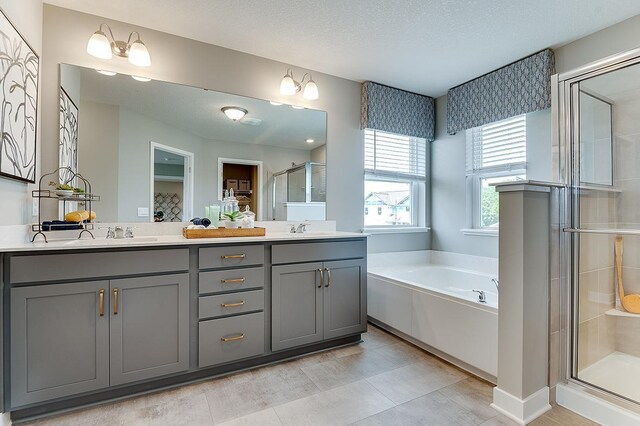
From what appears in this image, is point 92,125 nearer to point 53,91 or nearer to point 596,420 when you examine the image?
point 53,91

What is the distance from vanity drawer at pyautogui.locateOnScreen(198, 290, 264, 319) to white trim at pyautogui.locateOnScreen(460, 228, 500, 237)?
2364 mm

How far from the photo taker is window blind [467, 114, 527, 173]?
2.91 m

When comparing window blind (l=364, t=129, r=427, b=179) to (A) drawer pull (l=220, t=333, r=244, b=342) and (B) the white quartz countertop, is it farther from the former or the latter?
(A) drawer pull (l=220, t=333, r=244, b=342)

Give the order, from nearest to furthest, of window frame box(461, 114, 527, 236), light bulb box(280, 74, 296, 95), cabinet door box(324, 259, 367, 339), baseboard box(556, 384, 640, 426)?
baseboard box(556, 384, 640, 426)
cabinet door box(324, 259, 367, 339)
light bulb box(280, 74, 296, 95)
window frame box(461, 114, 527, 236)

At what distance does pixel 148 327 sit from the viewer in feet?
6.00

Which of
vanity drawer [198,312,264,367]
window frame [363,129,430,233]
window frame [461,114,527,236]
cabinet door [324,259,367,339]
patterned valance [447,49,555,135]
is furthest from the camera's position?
window frame [363,129,430,233]

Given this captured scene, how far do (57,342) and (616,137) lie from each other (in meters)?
3.43

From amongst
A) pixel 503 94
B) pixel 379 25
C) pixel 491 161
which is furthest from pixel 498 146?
pixel 379 25

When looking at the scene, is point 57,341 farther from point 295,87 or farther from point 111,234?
point 295,87

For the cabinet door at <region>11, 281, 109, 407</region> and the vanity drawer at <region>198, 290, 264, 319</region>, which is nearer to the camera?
the cabinet door at <region>11, 281, 109, 407</region>

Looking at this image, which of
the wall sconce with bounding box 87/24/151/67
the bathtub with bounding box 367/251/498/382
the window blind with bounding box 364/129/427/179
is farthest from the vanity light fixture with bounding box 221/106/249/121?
the bathtub with bounding box 367/251/498/382

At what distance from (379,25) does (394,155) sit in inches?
62.2

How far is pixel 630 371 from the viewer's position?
179cm

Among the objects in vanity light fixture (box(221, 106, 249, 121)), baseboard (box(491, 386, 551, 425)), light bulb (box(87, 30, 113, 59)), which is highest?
light bulb (box(87, 30, 113, 59))
